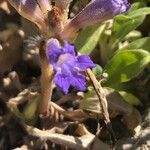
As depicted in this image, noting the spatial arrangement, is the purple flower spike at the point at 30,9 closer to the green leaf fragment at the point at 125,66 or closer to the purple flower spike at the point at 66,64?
the purple flower spike at the point at 66,64

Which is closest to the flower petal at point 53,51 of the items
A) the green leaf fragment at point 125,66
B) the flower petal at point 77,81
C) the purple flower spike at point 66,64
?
the purple flower spike at point 66,64

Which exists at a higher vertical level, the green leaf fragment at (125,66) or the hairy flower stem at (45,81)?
the hairy flower stem at (45,81)

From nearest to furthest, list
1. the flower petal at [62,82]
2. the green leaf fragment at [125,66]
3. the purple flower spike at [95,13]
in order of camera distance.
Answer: the flower petal at [62,82] → the purple flower spike at [95,13] → the green leaf fragment at [125,66]

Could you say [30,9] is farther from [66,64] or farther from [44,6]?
[66,64]

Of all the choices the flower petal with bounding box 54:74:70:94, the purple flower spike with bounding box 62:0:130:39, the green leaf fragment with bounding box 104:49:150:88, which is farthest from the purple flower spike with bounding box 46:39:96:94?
the green leaf fragment with bounding box 104:49:150:88

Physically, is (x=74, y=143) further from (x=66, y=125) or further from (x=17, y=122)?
(x=17, y=122)

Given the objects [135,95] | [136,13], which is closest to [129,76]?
[135,95]

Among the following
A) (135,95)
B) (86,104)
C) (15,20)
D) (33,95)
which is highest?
(15,20)

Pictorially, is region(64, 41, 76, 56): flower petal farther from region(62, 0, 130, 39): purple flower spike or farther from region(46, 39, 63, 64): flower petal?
region(62, 0, 130, 39): purple flower spike
